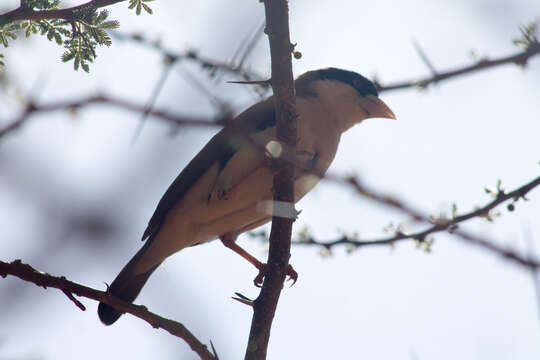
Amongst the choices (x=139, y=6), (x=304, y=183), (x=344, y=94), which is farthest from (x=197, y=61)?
(x=344, y=94)

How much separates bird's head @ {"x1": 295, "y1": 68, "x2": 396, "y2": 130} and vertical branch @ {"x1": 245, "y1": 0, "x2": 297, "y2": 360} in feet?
7.39

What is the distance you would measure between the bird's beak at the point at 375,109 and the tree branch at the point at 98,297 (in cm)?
388

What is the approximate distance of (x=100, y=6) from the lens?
2705mm

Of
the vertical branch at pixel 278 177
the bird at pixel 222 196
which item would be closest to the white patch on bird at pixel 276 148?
the vertical branch at pixel 278 177

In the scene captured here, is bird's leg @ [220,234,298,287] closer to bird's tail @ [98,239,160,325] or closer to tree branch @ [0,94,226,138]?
bird's tail @ [98,239,160,325]

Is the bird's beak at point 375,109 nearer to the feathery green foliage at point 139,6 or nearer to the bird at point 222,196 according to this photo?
the bird at point 222,196

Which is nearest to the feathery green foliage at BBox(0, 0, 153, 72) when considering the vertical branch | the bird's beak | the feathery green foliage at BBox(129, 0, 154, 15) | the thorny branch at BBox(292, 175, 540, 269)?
the feathery green foliage at BBox(129, 0, 154, 15)

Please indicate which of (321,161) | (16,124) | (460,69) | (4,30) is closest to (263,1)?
(460,69)

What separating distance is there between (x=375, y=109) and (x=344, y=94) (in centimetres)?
34

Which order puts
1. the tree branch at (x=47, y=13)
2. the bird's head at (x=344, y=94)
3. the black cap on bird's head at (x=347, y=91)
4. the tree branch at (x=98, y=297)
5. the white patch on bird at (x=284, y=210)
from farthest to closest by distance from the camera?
the black cap on bird's head at (x=347, y=91) → the bird's head at (x=344, y=94) → the white patch on bird at (x=284, y=210) → the tree branch at (x=47, y=13) → the tree branch at (x=98, y=297)

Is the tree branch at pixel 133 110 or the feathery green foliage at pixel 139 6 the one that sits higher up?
the feathery green foliage at pixel 139 6

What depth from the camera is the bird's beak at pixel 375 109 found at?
6.22m

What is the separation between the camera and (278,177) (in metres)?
3.54

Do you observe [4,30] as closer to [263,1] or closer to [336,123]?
[263,1]
